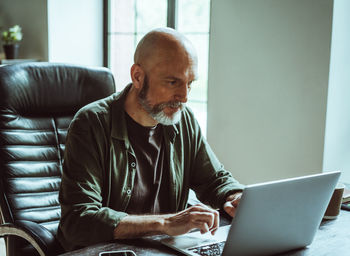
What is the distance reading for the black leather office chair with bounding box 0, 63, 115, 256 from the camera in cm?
167

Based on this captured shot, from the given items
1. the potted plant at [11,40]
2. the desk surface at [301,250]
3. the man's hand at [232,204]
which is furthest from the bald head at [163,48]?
the potted plant at [11,40]

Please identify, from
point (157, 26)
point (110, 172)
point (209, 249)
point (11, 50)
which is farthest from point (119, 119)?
point (11, 50)

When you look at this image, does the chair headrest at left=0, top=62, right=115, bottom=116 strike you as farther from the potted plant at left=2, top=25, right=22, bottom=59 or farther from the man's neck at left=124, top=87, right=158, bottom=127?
the potted plant at left=2, top=25, right=22, bottom=59

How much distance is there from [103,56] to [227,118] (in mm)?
1652

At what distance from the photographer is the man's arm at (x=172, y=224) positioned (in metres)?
1.18

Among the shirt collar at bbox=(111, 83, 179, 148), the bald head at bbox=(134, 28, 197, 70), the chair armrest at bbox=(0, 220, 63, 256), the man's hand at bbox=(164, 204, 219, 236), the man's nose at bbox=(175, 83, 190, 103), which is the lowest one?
the chair armrest at bbox=(0, 220, 63, 256)

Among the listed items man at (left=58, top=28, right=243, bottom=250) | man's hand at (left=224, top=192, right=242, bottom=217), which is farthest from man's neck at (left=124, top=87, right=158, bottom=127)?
man's hand at (left=224, top=192, right=242, bottom=217)

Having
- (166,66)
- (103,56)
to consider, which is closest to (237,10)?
(166,66)

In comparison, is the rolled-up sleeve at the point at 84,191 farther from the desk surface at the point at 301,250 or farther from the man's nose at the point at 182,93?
the man's nose at the point at 182,93

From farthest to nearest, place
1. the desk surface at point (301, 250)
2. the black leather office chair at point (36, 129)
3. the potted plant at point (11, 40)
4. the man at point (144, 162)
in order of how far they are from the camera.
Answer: the potted plant at point (11, 40) < the black leather office chair at point (36, 129) < the man at point (144, 162) < the desk surface at point (301, 250)

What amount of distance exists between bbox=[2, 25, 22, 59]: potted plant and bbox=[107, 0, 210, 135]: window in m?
0.76

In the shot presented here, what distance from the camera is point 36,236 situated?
1.40m

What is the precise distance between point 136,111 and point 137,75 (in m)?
0.13

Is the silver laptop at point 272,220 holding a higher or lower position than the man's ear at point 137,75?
lower
